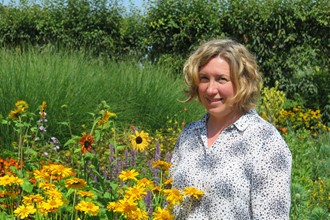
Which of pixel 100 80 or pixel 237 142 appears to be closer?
pixel 237 142

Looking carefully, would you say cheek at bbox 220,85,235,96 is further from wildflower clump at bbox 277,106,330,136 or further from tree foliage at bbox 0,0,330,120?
tree foliage at bbox 0,0,330,120

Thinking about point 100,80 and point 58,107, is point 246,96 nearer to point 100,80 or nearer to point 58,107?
point 58,107

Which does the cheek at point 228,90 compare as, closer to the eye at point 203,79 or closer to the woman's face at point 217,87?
the woman's face at point 217,87

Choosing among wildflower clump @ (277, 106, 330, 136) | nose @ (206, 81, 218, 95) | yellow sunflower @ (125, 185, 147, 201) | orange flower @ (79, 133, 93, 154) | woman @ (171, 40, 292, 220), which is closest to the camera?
yellow sunflower @ (125, 185, 147, 201)

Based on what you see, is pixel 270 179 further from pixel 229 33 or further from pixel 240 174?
pixel 229 33

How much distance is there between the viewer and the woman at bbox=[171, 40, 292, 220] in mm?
2557

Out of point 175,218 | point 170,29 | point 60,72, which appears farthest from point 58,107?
point 170,29

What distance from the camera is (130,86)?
326 inches

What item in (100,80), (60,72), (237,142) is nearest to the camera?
(237,142)

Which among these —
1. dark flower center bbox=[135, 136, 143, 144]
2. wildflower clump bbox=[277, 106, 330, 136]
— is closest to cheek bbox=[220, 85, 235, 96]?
dark flower center bbox=[135, 136, 143, 144]

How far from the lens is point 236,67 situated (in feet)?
8.79

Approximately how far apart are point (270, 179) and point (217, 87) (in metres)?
0.45

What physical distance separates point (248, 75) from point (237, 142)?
0.97 feet

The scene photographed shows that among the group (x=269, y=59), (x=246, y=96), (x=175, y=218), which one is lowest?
(x=269, y=59)
